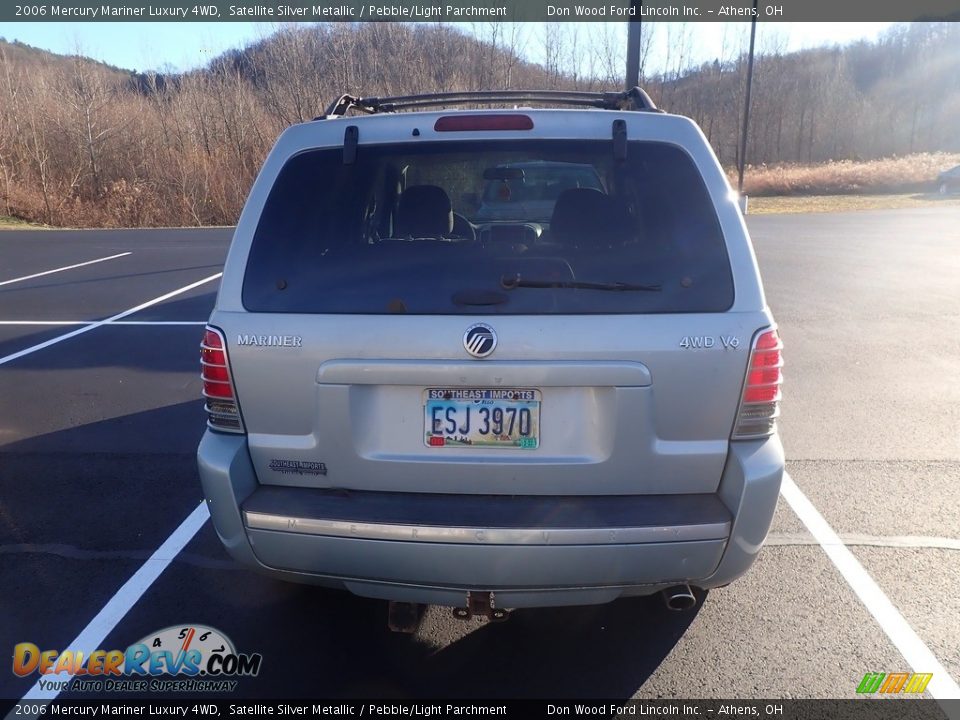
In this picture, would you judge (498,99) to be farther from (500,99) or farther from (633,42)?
(633,42)

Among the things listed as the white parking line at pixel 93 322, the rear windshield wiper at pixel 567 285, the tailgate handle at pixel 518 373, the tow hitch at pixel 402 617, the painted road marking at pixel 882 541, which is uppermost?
the rear windshield wiper at pixel 567 285

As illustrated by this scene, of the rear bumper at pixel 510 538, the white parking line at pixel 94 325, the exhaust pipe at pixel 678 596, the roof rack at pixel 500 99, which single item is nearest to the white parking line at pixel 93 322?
the white parking line at pixel 94 325

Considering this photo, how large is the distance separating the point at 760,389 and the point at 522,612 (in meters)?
1.47

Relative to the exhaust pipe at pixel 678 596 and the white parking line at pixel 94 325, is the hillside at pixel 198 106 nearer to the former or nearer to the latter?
the white parking line at pixel 94 325

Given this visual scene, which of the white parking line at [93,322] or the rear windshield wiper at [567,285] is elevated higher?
the rear windshield wiper at [567,285]

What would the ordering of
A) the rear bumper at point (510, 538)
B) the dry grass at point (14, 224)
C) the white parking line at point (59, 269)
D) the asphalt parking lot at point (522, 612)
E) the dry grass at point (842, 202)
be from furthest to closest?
the dry grass at point (842, 202), the dry grass at point (14, 224), the white parking line at point (59, 269), the asphalt parking lot at point (522, 612), the rear bumper at point (510, 538)

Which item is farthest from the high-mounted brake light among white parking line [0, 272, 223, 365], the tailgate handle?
white parking line [0, 272, 223, 365]

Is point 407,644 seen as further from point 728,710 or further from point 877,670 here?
point 877,670

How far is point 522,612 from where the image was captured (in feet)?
10.9

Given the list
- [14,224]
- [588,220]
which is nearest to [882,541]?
[588,220]

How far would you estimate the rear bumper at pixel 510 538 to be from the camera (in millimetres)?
2496

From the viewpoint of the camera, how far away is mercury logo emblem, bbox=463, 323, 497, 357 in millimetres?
2502

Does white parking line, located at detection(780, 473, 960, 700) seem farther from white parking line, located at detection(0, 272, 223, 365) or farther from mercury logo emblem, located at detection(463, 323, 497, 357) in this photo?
white parking line, located at detection(0, 272, 223, 365)

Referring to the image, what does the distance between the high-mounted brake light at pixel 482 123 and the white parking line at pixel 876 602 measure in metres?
2.56
